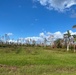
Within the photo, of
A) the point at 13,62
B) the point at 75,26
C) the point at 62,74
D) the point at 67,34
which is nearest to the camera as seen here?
the point at 62,74

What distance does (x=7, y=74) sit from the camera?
2092 centimetres

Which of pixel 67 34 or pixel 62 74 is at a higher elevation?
pixel 67 34

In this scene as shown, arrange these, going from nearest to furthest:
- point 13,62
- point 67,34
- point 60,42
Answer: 1. point 13,62
2. point 67,34
3. point 60,42

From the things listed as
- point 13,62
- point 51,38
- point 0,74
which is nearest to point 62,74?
point 0,74

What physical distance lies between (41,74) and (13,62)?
13667 millimetres

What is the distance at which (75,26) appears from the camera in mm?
64438

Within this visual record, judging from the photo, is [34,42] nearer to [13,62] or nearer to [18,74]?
[13,62]

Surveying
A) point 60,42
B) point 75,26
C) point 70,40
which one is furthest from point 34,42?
point 75,26

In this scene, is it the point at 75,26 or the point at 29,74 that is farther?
the point at 75,26

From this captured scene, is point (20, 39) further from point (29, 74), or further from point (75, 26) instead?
point (29, 74)

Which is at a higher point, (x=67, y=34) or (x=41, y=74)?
(x=67, y=34)

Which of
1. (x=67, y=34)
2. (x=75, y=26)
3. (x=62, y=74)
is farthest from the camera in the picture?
(x=67, y=34)

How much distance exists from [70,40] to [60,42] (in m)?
12.0

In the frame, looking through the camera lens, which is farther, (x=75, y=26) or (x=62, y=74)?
(x=75, y=26)
